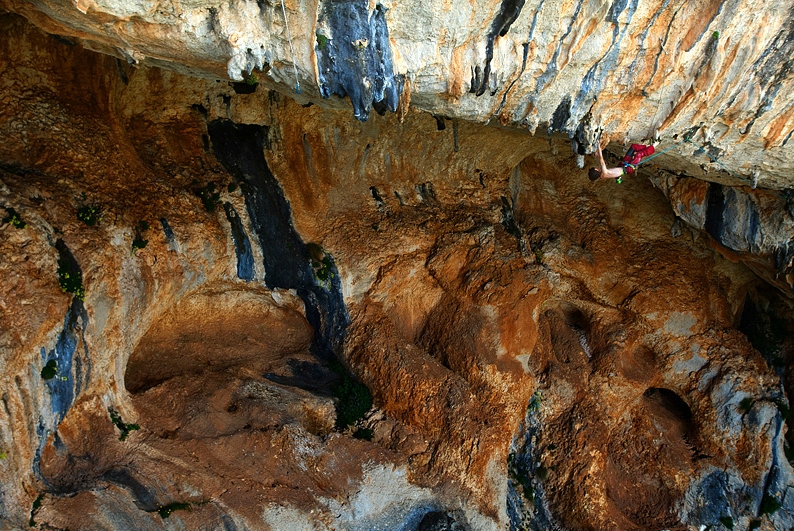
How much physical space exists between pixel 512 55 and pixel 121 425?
9.26 meters

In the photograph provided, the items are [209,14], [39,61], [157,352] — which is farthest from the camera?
[157,352]

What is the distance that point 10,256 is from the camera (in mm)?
8797

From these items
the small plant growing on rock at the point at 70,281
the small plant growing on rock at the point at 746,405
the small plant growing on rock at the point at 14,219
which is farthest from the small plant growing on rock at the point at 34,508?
the small plant growing on rock at the point at 746,405

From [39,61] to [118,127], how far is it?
183cm

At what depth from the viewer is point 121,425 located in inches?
409


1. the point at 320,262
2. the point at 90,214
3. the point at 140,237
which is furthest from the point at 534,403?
the point at 90,214

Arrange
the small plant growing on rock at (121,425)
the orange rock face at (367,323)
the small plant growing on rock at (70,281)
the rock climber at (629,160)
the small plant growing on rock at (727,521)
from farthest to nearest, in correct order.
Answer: the small plant growing on rock at (727,521) → the small plant growing on rock at (121,425) → the orange rock face at (367,323) → the small plant growing on rock at (70,281) → the rock climber at (629,160)

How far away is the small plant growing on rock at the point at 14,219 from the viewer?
891 centimetres

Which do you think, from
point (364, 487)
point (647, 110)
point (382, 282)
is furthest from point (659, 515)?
point (647, 110)

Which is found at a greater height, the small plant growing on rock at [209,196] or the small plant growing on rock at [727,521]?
the small plant growing on rock at [209,196]

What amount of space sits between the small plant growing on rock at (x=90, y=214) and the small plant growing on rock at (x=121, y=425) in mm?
3448

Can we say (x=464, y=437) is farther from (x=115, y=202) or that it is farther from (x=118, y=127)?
(x=118, y=127)

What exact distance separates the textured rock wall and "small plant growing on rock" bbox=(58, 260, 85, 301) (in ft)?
12.2

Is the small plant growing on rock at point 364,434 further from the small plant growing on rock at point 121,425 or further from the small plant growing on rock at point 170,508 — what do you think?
the small plant growing on rock at point 121,425
